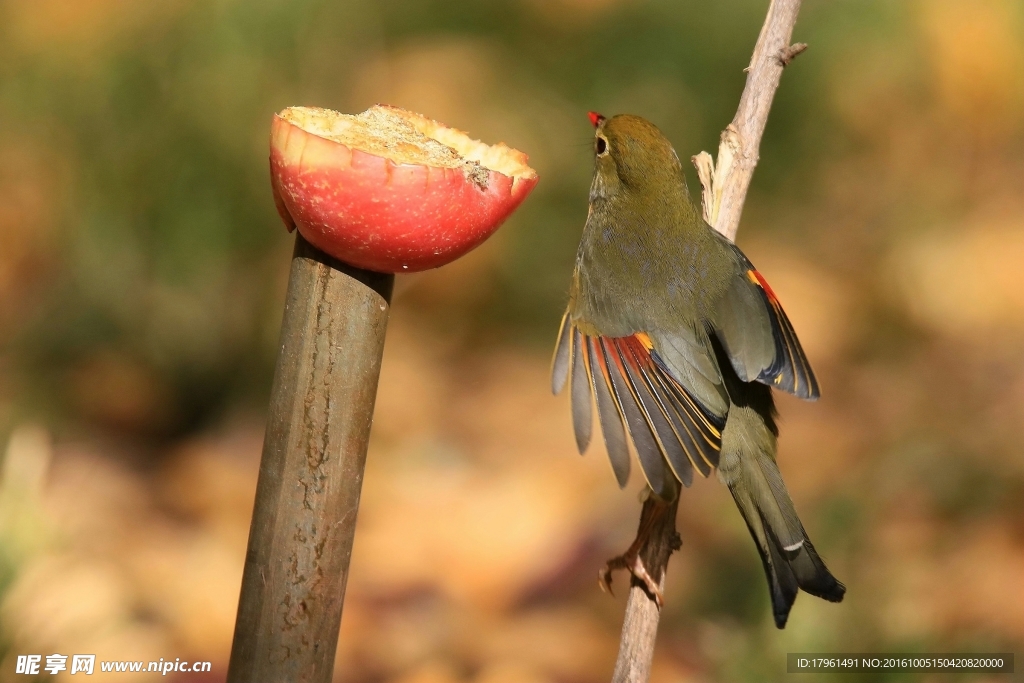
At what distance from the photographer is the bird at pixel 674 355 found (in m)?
2.38

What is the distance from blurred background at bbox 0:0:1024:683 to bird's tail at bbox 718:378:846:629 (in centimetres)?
87

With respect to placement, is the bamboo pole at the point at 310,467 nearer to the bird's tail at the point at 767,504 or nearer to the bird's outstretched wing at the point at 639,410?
the bird's outstretched wing at the point at 639,410

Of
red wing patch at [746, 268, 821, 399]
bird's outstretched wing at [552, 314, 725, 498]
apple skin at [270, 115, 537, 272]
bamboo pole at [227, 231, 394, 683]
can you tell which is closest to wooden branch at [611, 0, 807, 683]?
bird's outstretched wing at [552, 314, 725, 498]

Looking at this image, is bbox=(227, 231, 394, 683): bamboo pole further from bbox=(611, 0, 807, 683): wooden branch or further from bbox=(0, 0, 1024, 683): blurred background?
bbox=(0, 0, 1024, 683): blurred background

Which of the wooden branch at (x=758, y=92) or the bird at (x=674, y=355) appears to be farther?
the wooden branch at (x=758, y=92)

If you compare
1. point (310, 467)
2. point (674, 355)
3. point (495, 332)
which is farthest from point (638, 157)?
point (495, 332)

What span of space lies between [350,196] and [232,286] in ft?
8.87

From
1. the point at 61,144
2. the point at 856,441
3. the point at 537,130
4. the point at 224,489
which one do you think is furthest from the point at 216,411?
the point at 856,441

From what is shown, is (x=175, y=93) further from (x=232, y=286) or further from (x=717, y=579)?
(x=717, y=579)

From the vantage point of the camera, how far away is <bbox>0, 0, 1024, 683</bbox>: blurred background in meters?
3.30

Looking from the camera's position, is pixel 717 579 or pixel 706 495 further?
pixel 706 495

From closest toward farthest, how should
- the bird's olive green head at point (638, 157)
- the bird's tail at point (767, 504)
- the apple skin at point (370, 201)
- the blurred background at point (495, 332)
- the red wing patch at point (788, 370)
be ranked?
the apple skin at point (370, 201) → the bird's tail at point (767, 504) → the red wing patch at point (788, 370) → the bird's olive green head at point (638, 157) → the blurred background at point (495, 332)

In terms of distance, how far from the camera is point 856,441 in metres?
4.33

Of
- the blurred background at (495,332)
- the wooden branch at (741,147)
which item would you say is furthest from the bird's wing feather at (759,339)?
the blurred background at (495,332)
